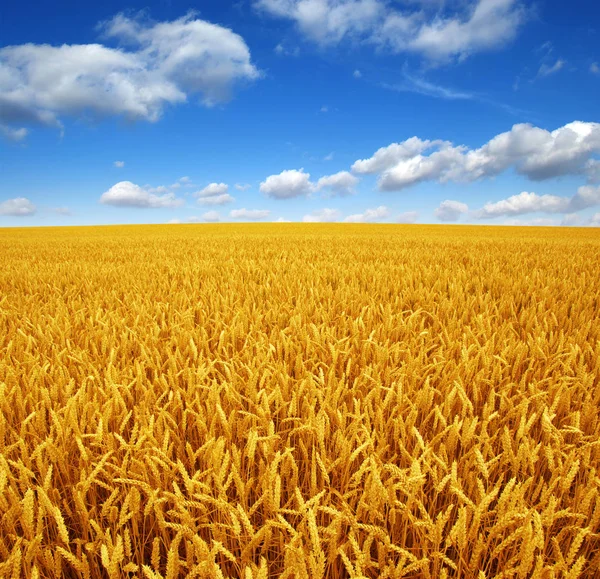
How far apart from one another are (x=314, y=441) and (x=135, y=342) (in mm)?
1113

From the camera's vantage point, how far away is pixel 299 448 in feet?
3.67

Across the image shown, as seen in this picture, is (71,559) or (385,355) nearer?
(71,559)

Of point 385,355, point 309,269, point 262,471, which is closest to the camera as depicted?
point 262,471

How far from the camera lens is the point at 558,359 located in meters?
1.56

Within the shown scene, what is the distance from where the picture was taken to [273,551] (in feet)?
2.72

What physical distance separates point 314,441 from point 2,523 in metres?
0.71

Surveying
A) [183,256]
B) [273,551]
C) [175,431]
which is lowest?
[273,551]

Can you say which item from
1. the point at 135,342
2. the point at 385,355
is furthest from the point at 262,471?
the point at 135,342

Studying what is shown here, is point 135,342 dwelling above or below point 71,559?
above

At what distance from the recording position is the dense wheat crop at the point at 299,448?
29.4 inches

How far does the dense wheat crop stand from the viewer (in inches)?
29.4

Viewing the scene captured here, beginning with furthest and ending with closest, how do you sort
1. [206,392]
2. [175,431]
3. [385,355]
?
[385,355] < [206,392] < [175,431]

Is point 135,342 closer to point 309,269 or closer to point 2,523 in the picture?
point 2,523

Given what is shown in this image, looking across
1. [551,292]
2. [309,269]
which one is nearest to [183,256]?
[309,269]
